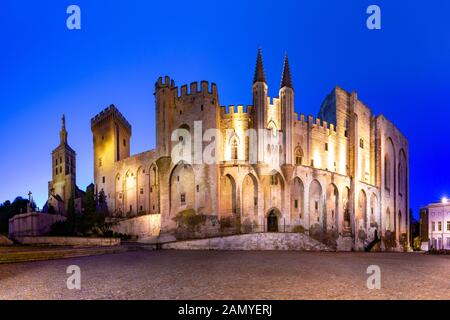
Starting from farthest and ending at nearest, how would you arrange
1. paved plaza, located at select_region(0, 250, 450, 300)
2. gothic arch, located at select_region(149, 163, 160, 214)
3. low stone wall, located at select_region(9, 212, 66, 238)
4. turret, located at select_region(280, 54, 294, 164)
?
1. gothic arch, located at select_region(149, 163, 160, 214)
2. low stone wall, located at select_region(9, 212, 66, 238)
3. turret, located at select_region(280, 54, 294, 164)
4. paved plaza, located at select_region(0, 250, 450, 300)

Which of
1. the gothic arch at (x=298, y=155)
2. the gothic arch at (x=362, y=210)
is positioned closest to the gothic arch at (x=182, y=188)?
the gothic arch at (x=298, y=155)

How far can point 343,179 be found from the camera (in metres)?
36.2

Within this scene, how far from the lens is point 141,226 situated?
1293 inches

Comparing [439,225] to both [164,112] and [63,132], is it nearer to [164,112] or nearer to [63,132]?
[164,112]

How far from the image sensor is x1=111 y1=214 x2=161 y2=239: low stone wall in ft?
103

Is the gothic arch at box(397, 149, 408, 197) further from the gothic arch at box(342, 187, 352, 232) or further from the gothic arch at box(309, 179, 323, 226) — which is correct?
the gothic arch at box(309, 179, 323, 226)

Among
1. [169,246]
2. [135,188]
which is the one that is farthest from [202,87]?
[135,188]

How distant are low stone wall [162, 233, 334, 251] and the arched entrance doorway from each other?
16.4 ft

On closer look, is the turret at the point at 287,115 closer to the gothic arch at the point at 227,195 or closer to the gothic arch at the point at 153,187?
the gothic arch at the point at 227,195

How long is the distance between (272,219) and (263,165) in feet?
18.9

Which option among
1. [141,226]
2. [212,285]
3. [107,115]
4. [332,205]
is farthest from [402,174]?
[212,285]

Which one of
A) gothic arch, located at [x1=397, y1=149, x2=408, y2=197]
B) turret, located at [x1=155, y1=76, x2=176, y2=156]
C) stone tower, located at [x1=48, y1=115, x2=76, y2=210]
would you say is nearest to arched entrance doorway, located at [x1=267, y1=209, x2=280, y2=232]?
turret, located at [x1=155, y1=76, x2=176, y2=156]
